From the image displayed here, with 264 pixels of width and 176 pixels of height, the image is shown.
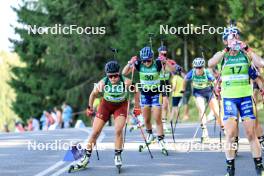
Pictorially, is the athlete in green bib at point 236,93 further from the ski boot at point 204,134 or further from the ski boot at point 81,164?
the ski boot at point 204,134

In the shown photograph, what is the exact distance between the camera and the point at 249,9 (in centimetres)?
2484

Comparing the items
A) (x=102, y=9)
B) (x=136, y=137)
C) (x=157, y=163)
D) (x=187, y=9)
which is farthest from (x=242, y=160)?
(x=102, y=9)

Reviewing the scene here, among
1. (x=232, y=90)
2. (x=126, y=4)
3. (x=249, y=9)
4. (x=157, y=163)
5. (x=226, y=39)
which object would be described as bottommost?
(x=157, y=163)

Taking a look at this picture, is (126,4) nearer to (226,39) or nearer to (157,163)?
(157,163)

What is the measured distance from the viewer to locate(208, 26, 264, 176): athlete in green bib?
31.6 ft

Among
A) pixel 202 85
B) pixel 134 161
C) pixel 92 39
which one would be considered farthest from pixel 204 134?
pixel 92 39

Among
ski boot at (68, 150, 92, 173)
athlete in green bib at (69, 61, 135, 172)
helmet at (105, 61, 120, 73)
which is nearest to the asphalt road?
ski boot at (68, 150, 92, 173)

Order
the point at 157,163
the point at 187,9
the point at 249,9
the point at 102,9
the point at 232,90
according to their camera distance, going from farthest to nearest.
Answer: the point at 102,9, the point at 187,9, the point at 249,9, the point at 157,163, the point at 232,90

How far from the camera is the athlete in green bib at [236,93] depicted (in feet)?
31.6

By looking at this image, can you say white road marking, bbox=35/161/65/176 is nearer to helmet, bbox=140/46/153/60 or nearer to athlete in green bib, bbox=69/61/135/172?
athlete in green bib, bbox=69/61/135/172

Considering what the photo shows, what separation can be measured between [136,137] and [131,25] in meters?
16.6

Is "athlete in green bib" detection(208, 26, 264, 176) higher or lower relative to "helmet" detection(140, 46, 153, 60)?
lower

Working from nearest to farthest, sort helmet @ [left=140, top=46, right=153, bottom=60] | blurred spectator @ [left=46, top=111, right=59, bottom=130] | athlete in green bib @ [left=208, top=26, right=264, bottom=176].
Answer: athlete in green bib @ [left=208, top=26, right=264, bottom=176]
helmet @ [left=140, top=46, right=153, bottom=60]
blurred spectator @ [left=46, top=111, right=59, bottom=130]

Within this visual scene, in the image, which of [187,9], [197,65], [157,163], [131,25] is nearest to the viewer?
[157,163]
